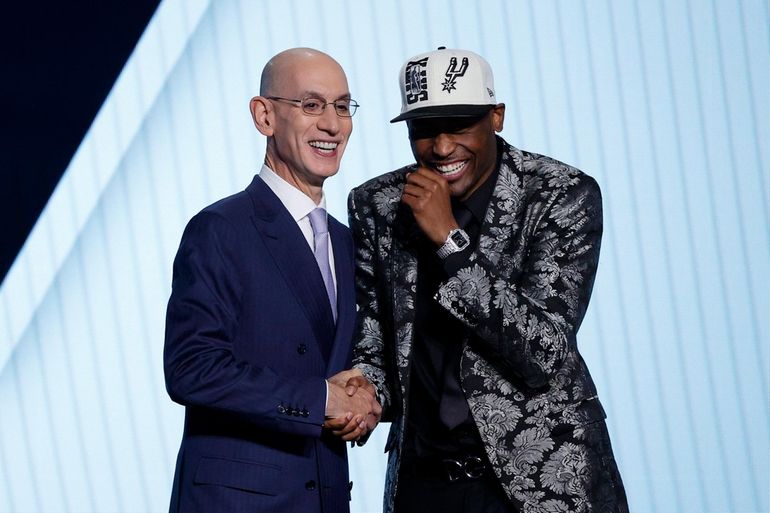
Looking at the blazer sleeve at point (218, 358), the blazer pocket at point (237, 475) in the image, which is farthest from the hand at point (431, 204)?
the blazer pocket at point (237, 475)

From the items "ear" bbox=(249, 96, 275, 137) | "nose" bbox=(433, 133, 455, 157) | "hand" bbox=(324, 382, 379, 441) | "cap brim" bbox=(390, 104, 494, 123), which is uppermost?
"ear" bbox=(249, 96, 275, 137)

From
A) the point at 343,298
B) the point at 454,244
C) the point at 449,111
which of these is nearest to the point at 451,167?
the point at 449,111

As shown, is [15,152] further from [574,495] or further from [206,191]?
[574,495]

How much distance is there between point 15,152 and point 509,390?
8.36 feet

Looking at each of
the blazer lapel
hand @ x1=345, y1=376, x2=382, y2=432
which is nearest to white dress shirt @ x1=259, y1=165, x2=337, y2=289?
hand @ x1=345, y1=376, x2=382, y2=432

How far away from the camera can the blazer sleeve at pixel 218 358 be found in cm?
196

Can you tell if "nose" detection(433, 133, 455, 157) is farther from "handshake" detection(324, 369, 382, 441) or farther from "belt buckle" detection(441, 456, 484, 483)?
"belt buckle" detection(441, 456, 484, 483)

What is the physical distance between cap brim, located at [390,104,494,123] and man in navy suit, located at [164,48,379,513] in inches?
6.2

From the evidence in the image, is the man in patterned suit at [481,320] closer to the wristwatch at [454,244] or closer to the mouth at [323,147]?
the wristwatch at [454,244]

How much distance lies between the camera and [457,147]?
2193 millimetres

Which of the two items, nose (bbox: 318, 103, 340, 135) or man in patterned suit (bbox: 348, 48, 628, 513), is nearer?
man in patterned suit (bbox: 348, 48, 628, 513)

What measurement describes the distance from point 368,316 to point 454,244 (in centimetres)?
33

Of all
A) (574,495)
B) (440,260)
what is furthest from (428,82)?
(574,495)

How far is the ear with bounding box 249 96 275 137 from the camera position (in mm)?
2238
